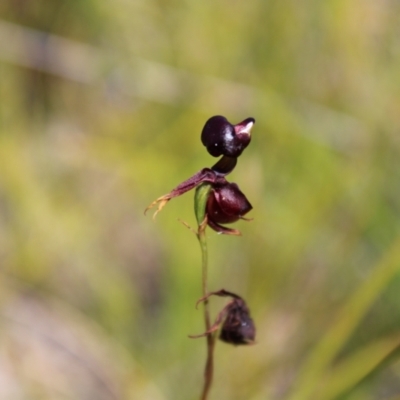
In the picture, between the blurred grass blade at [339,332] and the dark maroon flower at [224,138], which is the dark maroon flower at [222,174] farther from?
the blurred grass blade at [339,332]

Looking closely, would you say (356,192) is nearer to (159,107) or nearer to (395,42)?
(395,42)

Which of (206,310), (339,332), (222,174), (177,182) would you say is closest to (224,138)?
(222,174)

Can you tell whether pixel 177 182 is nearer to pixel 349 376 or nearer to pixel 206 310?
pixel 349 376

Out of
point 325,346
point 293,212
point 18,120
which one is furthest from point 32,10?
point 325,346

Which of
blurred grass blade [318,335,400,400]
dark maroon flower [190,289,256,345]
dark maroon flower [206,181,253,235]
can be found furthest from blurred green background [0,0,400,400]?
dark maroon flower [206,181,253,235]

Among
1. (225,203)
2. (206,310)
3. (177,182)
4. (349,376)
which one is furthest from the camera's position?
(177,182)
